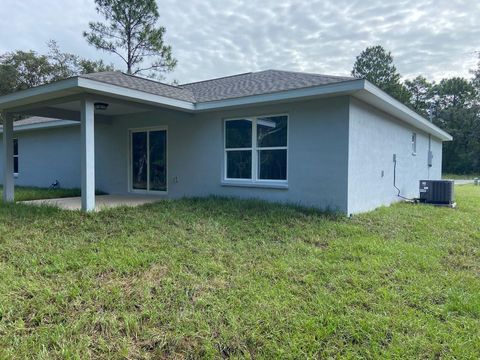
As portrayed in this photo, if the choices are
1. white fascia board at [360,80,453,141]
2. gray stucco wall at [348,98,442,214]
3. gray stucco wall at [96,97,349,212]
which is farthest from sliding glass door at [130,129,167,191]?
white fascia board at [360,80,453,141]

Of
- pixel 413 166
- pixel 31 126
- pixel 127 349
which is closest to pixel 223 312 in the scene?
pixel 127 349

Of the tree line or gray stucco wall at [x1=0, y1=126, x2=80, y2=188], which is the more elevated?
the tree line

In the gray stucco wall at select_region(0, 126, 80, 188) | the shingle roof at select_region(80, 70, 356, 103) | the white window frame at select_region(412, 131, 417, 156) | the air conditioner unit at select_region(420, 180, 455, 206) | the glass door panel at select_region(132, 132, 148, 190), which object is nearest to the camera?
the shingle roof at select_region(80, 70, 356, 103)

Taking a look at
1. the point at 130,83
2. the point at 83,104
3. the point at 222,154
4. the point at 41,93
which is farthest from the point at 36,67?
the point at 222,154

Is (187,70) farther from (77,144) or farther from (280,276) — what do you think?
(280,276)

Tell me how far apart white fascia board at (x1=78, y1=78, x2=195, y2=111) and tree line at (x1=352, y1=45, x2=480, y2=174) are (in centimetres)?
3438

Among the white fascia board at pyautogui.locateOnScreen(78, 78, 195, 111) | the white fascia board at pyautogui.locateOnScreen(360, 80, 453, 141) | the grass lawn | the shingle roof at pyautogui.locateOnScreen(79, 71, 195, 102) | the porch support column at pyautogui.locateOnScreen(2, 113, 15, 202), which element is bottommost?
the grass lawn

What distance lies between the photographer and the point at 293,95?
699cm

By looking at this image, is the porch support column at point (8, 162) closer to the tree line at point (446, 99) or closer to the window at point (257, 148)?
the window at point (257, 148)

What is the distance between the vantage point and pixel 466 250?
17.3ft

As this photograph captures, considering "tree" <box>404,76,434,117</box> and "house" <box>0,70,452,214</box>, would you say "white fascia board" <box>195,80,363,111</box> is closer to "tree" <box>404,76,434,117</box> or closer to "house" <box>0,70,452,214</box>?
"house" <box>0,70,452,214</box>

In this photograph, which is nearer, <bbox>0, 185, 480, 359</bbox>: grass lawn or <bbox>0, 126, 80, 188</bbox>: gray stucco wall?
<bbox>0, 185, 480, 359</bbox>: grass lawn

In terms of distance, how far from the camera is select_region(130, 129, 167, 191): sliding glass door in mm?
10016

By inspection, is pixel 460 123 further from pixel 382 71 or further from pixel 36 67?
pixel 36 67
